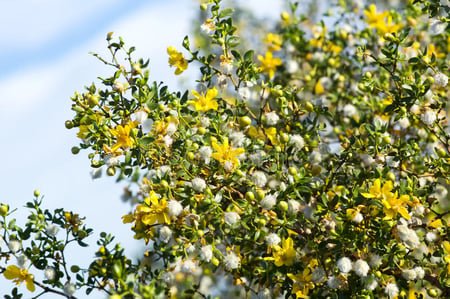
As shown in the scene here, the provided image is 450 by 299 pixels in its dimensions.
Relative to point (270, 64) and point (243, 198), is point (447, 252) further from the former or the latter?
point (270, 64)

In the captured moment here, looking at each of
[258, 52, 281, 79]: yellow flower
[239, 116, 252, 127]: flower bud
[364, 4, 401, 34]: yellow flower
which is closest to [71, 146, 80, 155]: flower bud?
[239, 116, 252, 127]: flower bud

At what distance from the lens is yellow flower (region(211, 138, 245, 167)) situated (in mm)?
2436

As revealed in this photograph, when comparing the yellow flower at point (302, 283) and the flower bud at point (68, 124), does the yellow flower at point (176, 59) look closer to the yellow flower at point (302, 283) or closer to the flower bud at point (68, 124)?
the flower bud at point (68, 124)

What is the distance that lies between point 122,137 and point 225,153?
1.07 ft

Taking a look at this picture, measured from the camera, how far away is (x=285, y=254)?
2480mm

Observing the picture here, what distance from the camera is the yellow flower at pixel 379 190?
7.80ft

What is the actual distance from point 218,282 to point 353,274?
3.64 feet

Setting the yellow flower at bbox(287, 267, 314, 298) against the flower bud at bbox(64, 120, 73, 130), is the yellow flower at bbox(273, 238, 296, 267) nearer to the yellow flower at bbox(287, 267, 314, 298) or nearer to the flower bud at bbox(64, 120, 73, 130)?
the yellow flower at bbox(287, 267, 314, 298)

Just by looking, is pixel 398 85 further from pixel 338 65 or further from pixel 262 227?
pixel 338 65

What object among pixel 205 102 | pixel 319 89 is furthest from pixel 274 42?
pixel 205 102

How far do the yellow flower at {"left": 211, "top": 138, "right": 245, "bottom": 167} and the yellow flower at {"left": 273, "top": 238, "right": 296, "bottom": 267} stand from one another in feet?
0.98

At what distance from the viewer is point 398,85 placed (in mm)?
2709

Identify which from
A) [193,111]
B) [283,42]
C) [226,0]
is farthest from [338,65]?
[226,0]

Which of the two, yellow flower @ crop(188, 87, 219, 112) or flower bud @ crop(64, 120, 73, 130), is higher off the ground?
yellow flower @ crop(188, 87, 219, 112)
